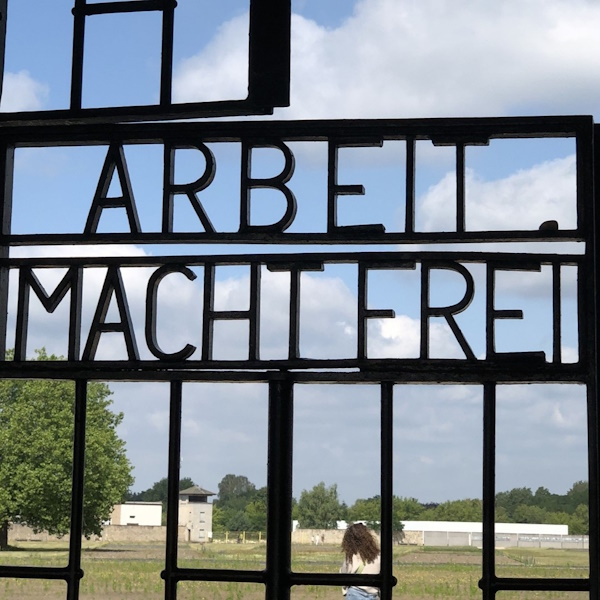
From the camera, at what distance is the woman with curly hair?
378 cm

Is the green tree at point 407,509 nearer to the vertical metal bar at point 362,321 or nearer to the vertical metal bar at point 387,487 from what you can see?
the vertical metal bar at point 387,487

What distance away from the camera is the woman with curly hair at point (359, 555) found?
3.78 metres

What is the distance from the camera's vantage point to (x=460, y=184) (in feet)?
12.3

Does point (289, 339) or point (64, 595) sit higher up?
point (289, 339)

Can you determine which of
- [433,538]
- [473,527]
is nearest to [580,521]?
[473,527]

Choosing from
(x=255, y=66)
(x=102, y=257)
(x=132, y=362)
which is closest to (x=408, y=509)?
(x=132, y=362)

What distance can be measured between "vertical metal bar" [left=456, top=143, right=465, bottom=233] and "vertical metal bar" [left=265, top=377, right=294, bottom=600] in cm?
86

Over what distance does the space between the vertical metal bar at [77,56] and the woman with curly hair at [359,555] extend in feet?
6.22

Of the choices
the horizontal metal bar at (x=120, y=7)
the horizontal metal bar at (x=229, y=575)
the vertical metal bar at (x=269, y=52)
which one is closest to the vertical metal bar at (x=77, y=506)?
the horizontal metal bar at (x=229, y=575)

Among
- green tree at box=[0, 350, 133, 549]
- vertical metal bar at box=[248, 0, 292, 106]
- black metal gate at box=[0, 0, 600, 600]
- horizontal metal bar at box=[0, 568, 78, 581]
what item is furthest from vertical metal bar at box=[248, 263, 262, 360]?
green tree at box=[0, 350, 133, 549]

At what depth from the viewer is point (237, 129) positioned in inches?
151

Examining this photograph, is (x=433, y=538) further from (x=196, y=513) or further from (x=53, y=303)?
(x=53, y=303)

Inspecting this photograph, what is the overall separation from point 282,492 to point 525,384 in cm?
94

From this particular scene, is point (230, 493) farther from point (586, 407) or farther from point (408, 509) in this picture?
point (586, 407)
